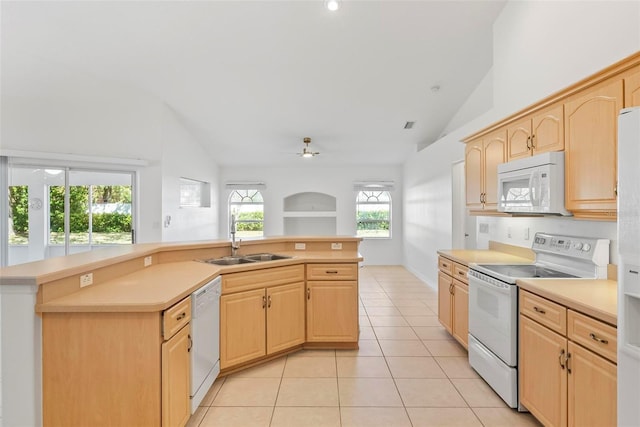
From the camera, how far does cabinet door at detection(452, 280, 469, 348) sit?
2.94 m

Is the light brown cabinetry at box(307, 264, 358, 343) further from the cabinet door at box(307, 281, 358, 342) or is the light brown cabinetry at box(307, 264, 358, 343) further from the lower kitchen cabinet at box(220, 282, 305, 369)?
the lower kitchen cabinet at box(220, 282, 305, 369)

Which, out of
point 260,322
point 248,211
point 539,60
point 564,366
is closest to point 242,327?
point 260,322

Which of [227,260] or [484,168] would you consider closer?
[227,260]

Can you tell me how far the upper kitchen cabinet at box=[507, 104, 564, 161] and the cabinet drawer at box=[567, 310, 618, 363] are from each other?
118 cm

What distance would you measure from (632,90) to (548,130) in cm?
65

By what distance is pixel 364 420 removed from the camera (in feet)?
6.88

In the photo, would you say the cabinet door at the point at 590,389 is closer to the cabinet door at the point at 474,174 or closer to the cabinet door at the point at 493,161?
the cabinet door at the point at 493,161

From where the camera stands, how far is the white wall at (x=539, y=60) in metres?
2.21

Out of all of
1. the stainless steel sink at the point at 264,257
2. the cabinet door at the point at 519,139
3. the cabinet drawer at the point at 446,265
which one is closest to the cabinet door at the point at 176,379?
the stainless steel sink at the point at 264,257

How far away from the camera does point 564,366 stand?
1.74m

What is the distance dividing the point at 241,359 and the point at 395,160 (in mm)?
5887

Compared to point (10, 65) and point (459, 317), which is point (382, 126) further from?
point (10, 65)

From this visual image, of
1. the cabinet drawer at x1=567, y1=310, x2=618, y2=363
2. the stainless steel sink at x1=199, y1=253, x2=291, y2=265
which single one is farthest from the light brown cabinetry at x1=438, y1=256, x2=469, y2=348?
the stainless steel sink at x1=199, y1=253, x2=291, y2=265

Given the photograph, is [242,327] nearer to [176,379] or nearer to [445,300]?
[176,379]
